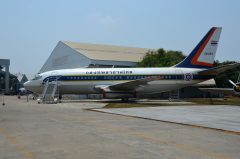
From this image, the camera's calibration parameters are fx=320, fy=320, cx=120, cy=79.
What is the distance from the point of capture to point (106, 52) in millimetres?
68500

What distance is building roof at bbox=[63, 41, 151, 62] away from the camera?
204 feet

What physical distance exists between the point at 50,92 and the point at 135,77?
9267 millimetres

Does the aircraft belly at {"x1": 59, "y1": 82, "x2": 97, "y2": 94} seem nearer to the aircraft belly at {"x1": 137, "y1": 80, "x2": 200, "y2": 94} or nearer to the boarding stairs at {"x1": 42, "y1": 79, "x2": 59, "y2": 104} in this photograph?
the boarding stairs at {"x1": 42, "y1": 79, "x2": 59, "y2": 104}

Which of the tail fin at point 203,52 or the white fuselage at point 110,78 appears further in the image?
the tail fin at point 203,52

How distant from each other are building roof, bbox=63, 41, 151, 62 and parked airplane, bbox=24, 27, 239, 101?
77.9 feet

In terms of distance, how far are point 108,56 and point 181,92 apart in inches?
660

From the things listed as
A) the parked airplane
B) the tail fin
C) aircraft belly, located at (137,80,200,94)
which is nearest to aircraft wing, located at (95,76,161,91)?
the parked airplane

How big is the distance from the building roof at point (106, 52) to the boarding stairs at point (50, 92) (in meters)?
24.5

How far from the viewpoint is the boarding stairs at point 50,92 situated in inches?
1274

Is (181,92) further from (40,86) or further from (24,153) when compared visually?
(24,153)

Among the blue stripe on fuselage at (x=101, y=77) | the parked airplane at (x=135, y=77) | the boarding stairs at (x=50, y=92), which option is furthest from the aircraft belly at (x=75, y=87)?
the boarding stairs at (x=50, y=92)

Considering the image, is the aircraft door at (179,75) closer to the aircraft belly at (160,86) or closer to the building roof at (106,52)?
the aircraft belly at (160,86)

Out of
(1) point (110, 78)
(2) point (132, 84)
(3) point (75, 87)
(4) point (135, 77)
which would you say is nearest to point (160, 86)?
(4) point (135, 77)

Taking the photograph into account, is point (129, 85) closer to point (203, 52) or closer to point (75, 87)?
point (75, 87)
